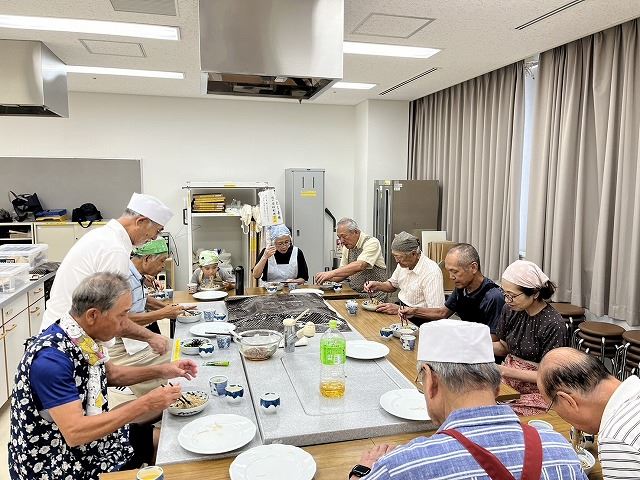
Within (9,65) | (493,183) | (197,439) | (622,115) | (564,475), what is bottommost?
(197,439)

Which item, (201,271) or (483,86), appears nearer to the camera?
(201,271)

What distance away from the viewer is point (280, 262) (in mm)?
4480

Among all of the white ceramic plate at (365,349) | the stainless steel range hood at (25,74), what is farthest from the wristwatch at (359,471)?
the stainless steel range hood at (25,74)

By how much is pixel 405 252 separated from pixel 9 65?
11.6ft

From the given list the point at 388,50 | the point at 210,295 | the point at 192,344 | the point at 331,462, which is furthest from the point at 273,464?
the point at 388,50

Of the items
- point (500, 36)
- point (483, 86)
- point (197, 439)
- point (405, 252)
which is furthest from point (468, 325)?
point (483, 86)

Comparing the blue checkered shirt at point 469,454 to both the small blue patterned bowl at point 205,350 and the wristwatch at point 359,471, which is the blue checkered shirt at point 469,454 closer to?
the wristwatch at point 359,471

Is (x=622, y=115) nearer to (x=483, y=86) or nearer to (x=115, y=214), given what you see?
(x=483, y=86)

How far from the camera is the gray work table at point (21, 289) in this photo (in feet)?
11.8

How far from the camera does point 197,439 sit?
1.63m

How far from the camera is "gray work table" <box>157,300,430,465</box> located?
5.41ft

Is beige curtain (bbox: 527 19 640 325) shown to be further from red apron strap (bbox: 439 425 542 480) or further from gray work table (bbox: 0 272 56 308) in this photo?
gray work table (bbox: 0 272 56 308)

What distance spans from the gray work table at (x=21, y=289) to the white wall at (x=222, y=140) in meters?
2.26

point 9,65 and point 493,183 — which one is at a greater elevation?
point 9,65
